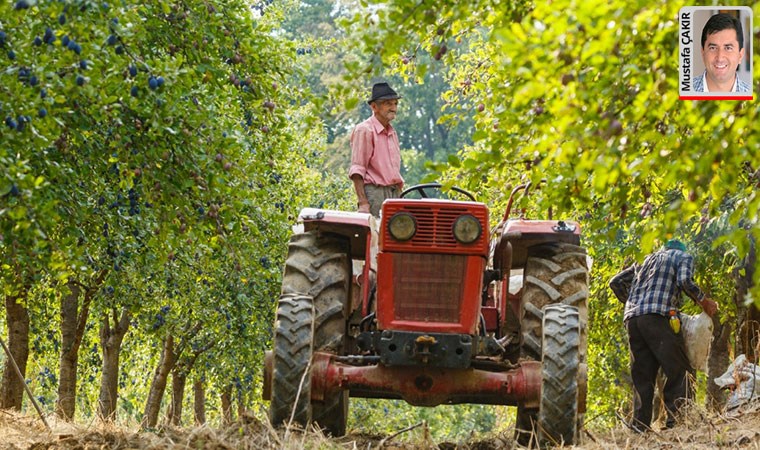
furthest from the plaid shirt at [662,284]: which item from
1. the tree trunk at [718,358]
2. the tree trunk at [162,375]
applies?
the tree trunk at [162,375]

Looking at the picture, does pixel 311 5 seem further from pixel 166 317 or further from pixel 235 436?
pixel 235 436

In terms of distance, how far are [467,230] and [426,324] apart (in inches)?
24.4

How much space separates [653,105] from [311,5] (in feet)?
171

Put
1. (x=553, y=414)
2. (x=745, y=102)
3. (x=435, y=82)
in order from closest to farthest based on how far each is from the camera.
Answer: (x=745, y=102) < (x=553, y=414) < (x=435, y=82)

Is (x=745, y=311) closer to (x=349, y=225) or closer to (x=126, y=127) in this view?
(x=349, y=225)

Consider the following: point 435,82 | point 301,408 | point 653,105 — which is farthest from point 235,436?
point 435,82

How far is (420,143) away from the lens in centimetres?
5603

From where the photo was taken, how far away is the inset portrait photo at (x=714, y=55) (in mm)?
5641

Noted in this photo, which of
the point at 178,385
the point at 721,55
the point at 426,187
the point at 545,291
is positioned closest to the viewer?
the point at 721,55

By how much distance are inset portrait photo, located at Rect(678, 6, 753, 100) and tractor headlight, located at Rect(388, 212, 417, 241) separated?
2.04 metres

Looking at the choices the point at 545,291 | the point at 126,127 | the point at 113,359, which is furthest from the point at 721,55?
the point at 113,359

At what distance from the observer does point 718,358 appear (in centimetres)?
1808

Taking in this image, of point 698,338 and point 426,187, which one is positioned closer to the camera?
point 426,187

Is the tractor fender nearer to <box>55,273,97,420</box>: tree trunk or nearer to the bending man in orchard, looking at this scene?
the bending man in orchard
